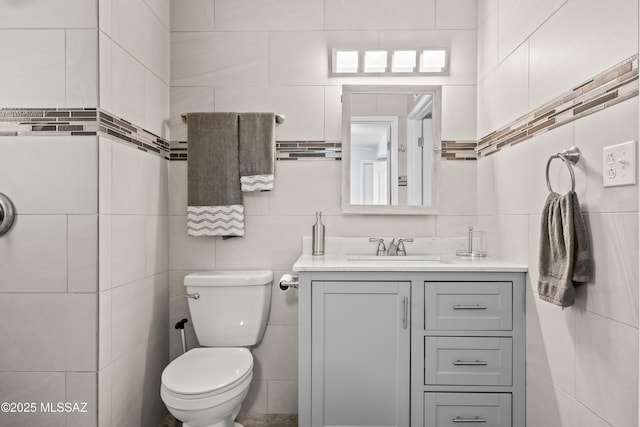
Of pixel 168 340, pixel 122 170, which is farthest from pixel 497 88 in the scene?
pixel 168 340

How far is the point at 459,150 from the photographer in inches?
88.0

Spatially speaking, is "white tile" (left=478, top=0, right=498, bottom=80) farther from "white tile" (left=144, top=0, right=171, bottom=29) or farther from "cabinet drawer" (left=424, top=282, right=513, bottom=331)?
"white tile" (left=144, top=0, right=171, bottom=29)

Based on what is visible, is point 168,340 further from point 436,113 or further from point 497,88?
point 497,88

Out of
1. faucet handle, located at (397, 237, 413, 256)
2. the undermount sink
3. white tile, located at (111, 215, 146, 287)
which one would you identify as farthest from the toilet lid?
faucet handle, located at (397, 237, 413, 256)

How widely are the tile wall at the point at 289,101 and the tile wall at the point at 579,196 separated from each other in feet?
0.82

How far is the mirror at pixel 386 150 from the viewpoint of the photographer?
2205 mm

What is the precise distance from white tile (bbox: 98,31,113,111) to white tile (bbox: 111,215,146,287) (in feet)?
1.51

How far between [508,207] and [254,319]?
1.34 m

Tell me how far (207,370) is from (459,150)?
67.1 inches

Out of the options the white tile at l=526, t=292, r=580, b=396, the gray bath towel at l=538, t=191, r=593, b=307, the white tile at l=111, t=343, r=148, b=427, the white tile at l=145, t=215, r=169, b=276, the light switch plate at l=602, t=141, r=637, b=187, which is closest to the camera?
the light switch plate at l=602, t=141, r=637, b=187

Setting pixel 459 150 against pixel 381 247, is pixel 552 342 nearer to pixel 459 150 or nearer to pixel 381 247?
pixel 381 247

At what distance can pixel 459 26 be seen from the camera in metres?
2.22

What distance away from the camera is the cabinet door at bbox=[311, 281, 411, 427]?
1684 millimetres

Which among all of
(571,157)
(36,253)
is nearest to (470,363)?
(571,157)
